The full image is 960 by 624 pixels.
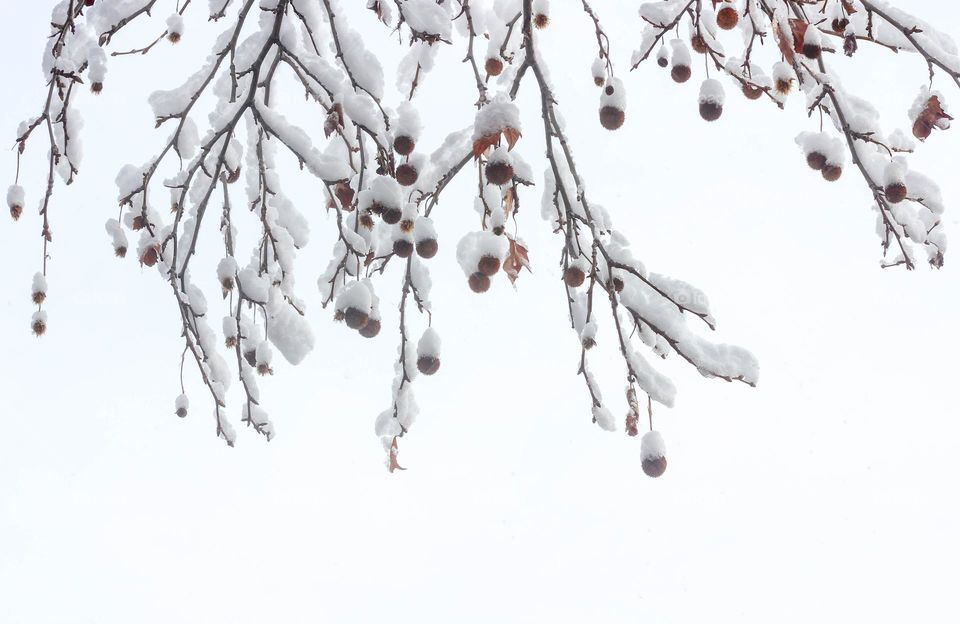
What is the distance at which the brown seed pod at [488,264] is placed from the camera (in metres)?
2.21

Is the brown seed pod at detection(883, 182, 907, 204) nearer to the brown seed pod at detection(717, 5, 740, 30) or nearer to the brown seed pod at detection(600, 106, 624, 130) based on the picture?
the brown seed pod at detection(717, 5, 740, 30)

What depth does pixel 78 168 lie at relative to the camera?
283cm

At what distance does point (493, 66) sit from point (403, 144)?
0.98 meters

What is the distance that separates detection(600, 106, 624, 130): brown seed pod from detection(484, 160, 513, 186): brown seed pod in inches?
21.7

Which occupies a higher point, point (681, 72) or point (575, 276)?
point (681, 72)

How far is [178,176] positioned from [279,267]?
16.9 inches

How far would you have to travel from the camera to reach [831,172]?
2.29m

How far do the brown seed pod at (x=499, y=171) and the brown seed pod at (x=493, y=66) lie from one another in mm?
1033

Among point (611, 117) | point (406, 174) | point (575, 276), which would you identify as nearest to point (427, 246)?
point (406, 174)

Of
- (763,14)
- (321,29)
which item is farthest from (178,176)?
(763,14)

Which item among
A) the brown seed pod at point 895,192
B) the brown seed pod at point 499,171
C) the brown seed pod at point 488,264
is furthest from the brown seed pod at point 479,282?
the brown seed pod at point 895,192

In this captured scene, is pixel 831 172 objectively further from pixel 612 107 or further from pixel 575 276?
pixel 575 276

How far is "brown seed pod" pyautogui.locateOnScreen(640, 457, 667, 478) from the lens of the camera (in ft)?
7.55

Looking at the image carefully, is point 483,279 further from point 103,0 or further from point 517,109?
point 103,0
